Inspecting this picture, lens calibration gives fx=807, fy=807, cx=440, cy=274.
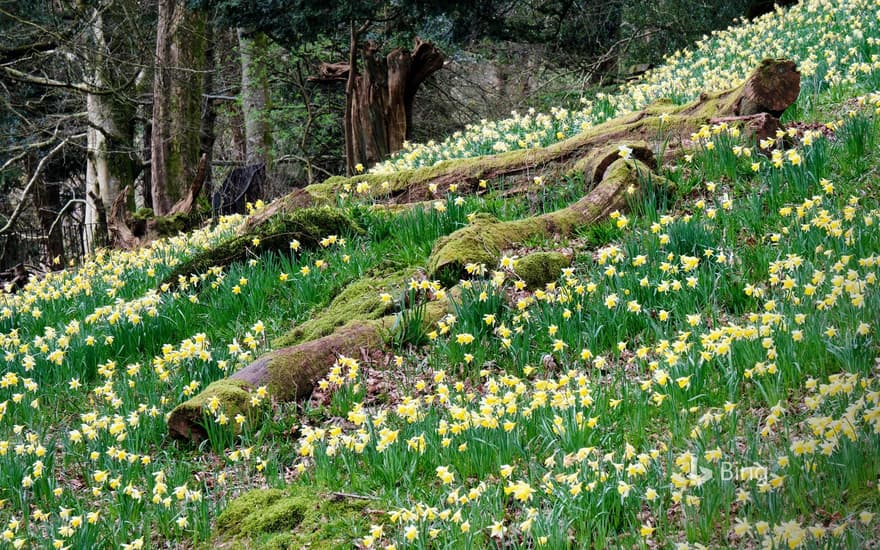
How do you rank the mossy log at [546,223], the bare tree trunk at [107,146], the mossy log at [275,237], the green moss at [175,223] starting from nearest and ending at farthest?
the mossy log at [546,223]
the mossy log at [275,237]
the green moss at [175,223]
the bare tree trunk at [107,146]

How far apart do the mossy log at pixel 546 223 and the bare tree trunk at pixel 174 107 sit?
29.3 ft

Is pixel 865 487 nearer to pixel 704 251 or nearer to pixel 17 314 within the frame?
pixel 704 251

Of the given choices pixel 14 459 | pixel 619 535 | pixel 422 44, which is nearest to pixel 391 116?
pixel 422 44

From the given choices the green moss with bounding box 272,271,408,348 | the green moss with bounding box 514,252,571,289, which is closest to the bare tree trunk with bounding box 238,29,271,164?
the green moss with bounding box 272,271,408,348

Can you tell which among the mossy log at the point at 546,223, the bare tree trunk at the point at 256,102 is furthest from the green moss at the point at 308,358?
the bare tree trunk at the point at 256,102

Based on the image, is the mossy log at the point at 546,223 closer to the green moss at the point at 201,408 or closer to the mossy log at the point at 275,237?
the mossy log at the point at 275,237

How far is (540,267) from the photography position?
5.26 metres

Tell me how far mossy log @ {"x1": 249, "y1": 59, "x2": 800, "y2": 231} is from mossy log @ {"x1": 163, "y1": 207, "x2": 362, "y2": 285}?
0.70 m

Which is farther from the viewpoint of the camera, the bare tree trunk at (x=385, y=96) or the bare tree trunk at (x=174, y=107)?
the bare tree trunk at (x=385, y=96)

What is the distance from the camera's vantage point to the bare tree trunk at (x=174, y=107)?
1325 centimetres

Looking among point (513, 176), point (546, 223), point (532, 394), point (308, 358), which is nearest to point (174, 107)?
point (513, 176)

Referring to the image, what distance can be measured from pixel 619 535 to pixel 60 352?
3.86 m

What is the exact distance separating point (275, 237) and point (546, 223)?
2.35 meters

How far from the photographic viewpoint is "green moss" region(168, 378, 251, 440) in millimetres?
4031
